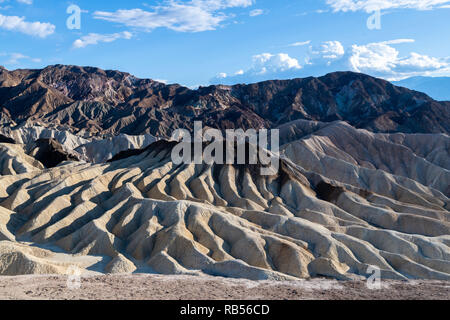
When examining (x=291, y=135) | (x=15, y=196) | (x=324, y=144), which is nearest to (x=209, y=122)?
(x=291, y=135)

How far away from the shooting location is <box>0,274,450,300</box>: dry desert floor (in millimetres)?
25047

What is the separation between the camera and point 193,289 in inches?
1070

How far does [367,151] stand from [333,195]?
4506cm

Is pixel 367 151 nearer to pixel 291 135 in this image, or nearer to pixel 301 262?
pixel 291 135

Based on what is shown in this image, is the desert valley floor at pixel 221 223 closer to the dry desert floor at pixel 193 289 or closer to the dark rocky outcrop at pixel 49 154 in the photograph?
the dry desert floor at pixel 193 289

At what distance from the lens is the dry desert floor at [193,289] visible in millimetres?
25047

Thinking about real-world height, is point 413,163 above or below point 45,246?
above

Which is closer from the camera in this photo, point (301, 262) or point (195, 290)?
point (195, 290)

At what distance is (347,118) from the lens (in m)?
193

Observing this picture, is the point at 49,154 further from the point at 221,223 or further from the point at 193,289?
the point at 193,289
